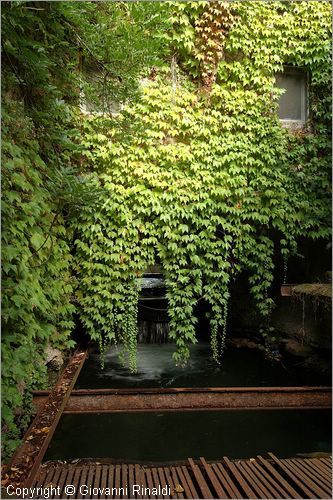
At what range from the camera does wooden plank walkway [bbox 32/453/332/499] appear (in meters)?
2.58

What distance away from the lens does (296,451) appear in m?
4.34

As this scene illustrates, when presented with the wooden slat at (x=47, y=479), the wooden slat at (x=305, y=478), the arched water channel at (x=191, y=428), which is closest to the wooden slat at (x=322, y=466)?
the wooden slat at (x=305, y=478)

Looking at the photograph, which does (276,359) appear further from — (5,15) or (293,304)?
(5,15)

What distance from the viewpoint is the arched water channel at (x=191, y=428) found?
4.30m

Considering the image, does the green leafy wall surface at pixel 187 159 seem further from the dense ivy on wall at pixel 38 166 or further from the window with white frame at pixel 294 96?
the window with white frame at pixel 294 96

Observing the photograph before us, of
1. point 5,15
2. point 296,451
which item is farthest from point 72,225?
point 296,451

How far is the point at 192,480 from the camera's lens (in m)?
2.82

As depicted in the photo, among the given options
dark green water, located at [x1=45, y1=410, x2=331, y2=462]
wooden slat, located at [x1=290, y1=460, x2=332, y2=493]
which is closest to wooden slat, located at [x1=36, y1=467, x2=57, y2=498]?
dark green water, located at [x1=45, y1=410, x2=331, y2=462]

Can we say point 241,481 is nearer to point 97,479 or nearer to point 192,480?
point 192,480

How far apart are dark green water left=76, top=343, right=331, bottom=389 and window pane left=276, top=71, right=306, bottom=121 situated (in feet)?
17.5

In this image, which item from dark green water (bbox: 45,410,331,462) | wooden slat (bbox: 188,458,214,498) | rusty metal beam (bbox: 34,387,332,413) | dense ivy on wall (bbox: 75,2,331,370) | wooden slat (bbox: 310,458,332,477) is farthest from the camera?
dense ivy on wall (bbox: 75,2,331,370)

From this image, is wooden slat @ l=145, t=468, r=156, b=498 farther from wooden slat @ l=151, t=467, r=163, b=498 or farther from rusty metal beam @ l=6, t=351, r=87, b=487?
rusty metal beam @ l=6, t=351, r=87, b=487

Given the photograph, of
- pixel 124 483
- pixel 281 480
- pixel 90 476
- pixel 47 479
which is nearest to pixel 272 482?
pixel 281 480

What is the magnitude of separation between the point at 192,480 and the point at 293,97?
6871mm
